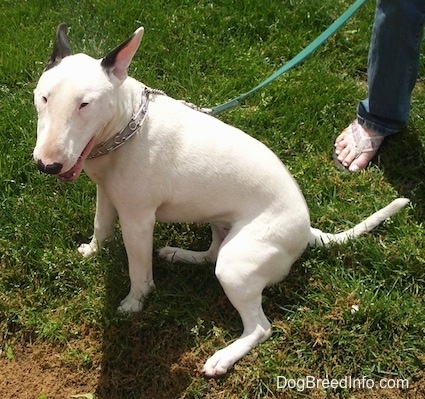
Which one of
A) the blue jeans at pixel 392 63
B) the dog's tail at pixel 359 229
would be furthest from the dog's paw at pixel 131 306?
the blue jeans at pixel 392 63

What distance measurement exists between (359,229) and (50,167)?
184cm

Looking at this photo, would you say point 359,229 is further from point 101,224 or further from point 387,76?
point 101,224

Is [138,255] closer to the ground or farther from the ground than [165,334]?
farther from the ground

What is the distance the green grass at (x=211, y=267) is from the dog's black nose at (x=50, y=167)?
1107 mm

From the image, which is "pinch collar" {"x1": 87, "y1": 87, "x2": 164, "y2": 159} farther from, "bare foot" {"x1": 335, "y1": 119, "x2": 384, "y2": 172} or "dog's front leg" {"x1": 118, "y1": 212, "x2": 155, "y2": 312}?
"bare foot" {"x1": 335, "y1": 119, "x2": 384, "y2": 172}

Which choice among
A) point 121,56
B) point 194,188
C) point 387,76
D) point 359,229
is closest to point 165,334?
point 194,188

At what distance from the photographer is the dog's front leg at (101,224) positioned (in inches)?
133

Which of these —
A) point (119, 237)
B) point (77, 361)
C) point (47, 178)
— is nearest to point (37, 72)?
point (47, 178)

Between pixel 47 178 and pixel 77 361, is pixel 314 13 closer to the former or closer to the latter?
pixel 47 178

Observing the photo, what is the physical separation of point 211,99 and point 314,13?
1.26m

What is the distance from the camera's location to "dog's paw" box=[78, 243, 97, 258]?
3592 millimetres

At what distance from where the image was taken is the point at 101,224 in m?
3.50

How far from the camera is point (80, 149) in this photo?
2.60 metres

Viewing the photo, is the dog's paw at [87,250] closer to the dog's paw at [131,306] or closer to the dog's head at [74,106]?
the dog's paw at [131,306]
